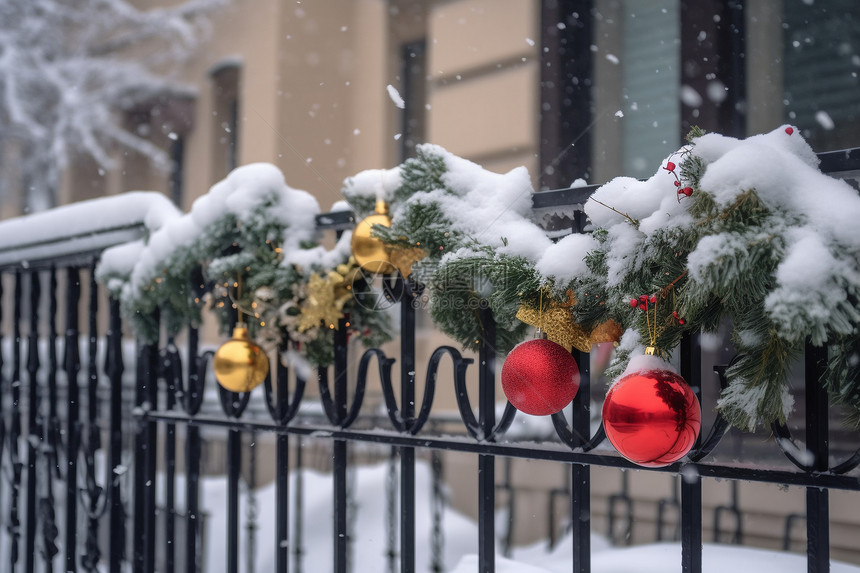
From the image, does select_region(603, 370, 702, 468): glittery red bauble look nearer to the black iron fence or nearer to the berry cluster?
the black iron fence

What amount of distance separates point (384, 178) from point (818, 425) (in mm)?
1061

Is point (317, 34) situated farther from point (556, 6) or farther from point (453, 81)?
point (556, 6)

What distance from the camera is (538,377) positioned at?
4.32ft

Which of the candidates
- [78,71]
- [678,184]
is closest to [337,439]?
[678,184]

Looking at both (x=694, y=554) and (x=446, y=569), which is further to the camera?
(x=446, y=569)

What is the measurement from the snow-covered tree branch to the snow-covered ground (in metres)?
5.82

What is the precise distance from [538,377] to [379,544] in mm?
3868

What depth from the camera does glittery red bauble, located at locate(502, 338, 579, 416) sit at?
132 centimetres

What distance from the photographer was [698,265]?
1.07 meters

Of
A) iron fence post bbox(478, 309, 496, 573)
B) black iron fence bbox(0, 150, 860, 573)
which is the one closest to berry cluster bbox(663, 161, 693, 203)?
black iron fence bbox(0, 150, 860, 573)

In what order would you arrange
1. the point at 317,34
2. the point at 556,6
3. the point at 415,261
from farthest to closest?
the point at 317,34, the point at 556,6, the point at 415,261

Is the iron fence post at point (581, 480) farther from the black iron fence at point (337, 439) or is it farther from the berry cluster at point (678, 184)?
the berry cluster at point (678, 184)

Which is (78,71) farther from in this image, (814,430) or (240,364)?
(814,430)

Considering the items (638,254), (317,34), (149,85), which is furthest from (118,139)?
(638,254)
